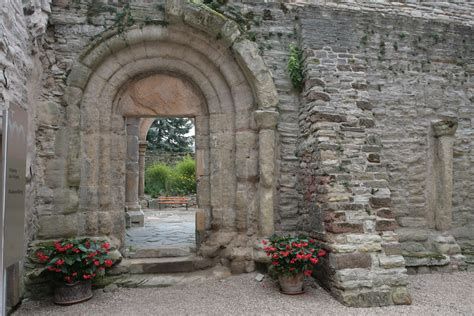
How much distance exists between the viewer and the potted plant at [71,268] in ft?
12.9

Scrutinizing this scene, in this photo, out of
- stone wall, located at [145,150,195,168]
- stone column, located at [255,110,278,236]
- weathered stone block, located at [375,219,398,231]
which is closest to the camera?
weathered stone block, located at [375,219,398,231]

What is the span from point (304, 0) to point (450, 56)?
257 centimetres

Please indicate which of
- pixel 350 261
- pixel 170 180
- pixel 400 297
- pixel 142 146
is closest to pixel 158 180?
pixel 170 180

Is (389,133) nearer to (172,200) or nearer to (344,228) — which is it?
(344,228)

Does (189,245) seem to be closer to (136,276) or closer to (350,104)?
(136,276)

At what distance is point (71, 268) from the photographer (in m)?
3.98

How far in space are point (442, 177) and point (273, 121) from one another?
112 inches

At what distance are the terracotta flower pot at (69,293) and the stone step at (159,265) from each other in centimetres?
73

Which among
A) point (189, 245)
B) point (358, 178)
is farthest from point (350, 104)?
point (189, 245)

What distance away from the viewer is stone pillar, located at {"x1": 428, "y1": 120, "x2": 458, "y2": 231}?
540 centimetres

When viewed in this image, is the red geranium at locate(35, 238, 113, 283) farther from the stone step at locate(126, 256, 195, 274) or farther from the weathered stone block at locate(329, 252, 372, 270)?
the weathered stone block at locate(329, 252, 372, 270)

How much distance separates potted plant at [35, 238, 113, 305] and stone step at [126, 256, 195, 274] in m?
0.68

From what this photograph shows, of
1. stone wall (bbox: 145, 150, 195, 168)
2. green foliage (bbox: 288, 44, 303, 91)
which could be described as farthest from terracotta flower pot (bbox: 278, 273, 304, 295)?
stone wall (bbox: 145, 150, 195, 168)

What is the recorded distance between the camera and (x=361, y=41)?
5.38m
